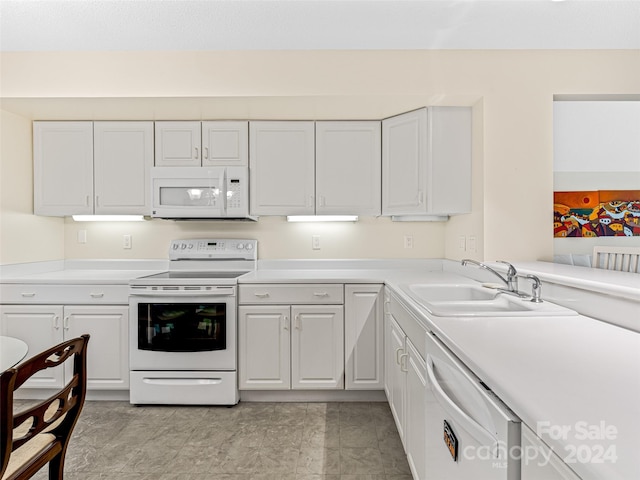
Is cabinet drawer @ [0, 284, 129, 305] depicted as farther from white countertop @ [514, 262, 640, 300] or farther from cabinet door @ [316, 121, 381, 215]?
white countertop @ [514, 262, 640, 300]

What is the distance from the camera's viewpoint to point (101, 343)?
8.67 ft

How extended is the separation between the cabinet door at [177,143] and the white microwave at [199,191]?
10 centimetres

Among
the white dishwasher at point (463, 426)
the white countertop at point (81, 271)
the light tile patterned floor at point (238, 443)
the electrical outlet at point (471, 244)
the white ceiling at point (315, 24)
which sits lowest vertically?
the light tile patterned floor at point (238, 443)

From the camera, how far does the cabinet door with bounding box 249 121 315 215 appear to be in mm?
2910

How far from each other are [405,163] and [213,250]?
69.8 inches

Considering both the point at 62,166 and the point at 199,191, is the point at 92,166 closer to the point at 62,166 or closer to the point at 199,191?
the point at 62,166

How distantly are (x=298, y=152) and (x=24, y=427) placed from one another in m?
2.32

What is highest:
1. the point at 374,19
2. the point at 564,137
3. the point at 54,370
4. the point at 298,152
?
the point at 374,19

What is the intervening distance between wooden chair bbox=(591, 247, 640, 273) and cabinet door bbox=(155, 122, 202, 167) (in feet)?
9.81

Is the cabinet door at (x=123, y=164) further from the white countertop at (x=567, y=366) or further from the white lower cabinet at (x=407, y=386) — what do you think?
the white countertop at (x=567, y=366)

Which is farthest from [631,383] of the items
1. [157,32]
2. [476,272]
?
[157,32]

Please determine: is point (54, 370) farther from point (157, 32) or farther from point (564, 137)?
point (564, 137)

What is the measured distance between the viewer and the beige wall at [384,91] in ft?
8.21

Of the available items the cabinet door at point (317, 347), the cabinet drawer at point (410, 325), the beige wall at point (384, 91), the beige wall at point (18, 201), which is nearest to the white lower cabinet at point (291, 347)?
the cabinet door at point (317, 347)
